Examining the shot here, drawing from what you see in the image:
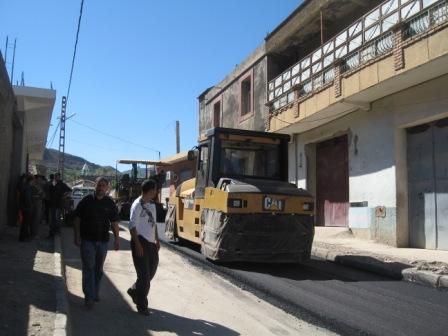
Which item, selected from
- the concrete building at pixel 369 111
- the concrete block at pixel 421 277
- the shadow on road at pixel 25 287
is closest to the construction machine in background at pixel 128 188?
the concrete building at pixel 369 111

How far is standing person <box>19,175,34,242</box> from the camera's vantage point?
1259 cm

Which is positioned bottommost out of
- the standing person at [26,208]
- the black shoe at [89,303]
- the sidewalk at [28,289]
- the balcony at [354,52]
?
the black shoe at [89,303]

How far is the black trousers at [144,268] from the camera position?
6.80 metres

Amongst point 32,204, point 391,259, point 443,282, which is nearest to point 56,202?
point 32,204

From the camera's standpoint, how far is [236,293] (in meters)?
8.82

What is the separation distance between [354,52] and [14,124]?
11.0 metres

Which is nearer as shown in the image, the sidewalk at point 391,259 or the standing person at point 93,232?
the standing person at point 93,232

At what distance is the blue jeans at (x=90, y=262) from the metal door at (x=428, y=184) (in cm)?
1049

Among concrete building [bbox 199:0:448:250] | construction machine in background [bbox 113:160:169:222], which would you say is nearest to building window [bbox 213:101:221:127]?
construction machine in background [bbox 113:160:169:222]

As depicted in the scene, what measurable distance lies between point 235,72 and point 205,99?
5.85 metres

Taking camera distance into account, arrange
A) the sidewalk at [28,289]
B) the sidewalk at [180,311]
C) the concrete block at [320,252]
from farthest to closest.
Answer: the concrete block at [320,252], the sidewalk at [180,311], the sidewalk at [28,289]

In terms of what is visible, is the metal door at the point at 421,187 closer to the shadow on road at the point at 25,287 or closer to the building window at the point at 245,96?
the shadow on road at the point at 25,287

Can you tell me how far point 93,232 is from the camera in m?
6.98

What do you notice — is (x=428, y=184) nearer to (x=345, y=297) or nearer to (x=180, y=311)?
(x=345, y=297)
